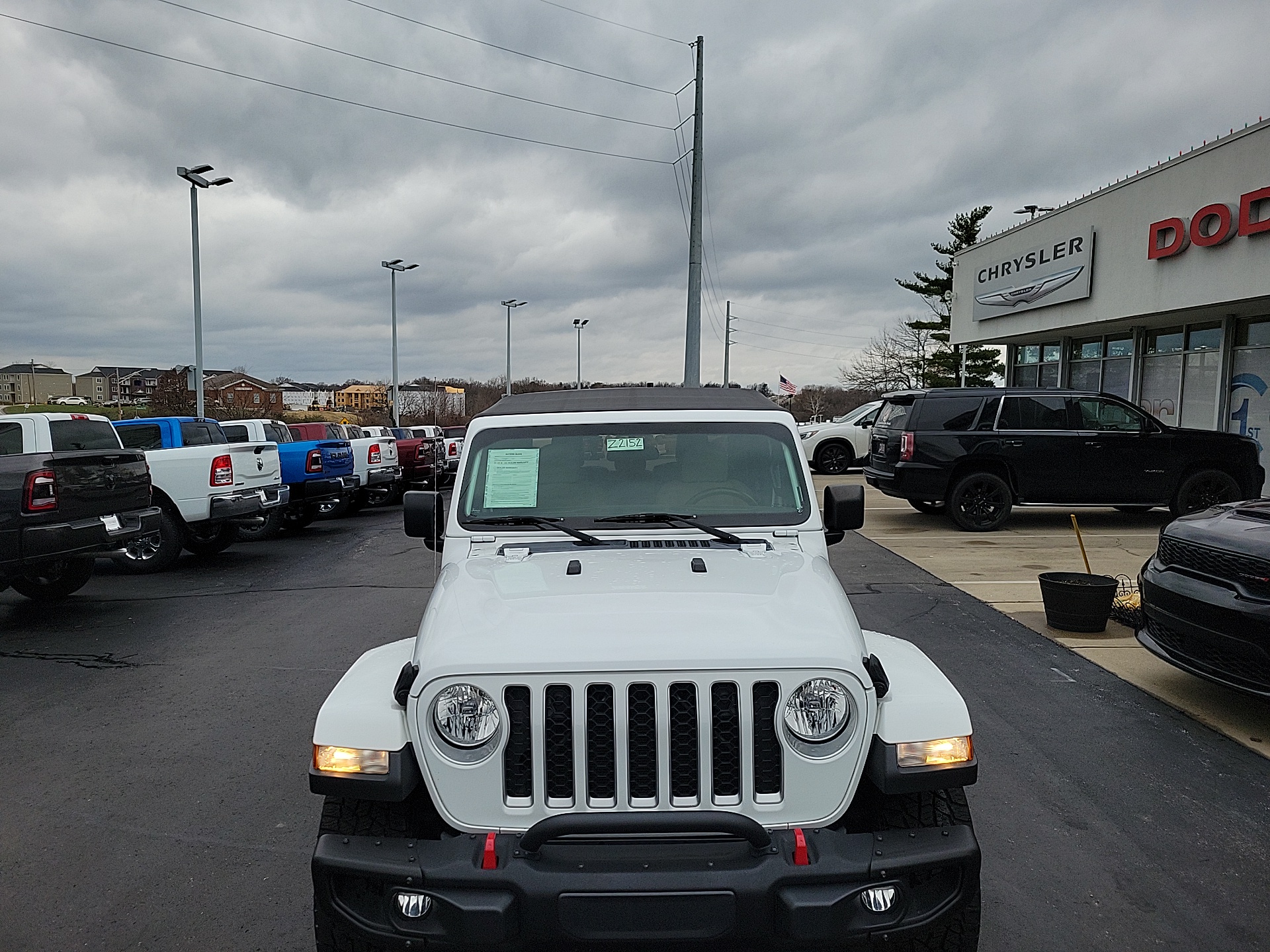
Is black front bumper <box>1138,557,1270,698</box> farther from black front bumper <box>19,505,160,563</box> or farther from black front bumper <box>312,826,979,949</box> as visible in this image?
black front bumper <box>19,505,160,563</box>

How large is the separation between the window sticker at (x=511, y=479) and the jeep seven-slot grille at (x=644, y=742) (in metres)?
1.41

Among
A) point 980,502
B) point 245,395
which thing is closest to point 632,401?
point 980,502

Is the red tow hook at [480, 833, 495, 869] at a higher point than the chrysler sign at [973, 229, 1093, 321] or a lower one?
lower

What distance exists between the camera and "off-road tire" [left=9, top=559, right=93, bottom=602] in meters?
8.72

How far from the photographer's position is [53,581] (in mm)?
8820

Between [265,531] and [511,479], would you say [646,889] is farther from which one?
[265,531]

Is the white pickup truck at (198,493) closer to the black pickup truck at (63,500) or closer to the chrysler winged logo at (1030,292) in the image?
the black pickup truck at (63,500)

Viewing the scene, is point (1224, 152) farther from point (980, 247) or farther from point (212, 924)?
point (212, 924)

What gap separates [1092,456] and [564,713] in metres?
11.7

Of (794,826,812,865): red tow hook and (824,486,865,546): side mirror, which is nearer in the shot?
(794,826,812,865): red tow hook

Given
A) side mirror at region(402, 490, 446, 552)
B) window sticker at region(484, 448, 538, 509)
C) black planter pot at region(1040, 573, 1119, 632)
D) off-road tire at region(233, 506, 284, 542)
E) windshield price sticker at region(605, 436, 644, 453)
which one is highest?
windshield price sticker at region(605, 436, 644, 453)

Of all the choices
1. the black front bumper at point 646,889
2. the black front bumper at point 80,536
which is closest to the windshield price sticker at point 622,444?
the black front bumper at point 646,889

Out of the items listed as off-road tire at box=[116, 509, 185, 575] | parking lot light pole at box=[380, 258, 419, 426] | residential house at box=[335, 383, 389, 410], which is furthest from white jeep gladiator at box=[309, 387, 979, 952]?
residential house at box=[335, 383, 389, 410]

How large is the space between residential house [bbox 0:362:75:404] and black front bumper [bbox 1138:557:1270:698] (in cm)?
11891
